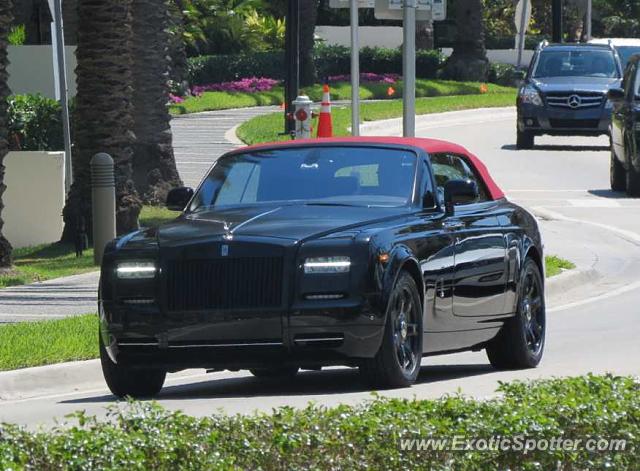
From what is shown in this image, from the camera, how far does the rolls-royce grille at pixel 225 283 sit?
991 cm

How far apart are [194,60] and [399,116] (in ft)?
39.9

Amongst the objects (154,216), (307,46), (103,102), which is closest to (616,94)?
(154,216)

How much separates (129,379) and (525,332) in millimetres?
2785

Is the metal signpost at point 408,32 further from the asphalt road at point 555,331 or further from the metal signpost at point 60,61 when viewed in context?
the metal signpost at point 60,61

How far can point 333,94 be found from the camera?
5188cm

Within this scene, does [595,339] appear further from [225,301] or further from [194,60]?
[194,60]

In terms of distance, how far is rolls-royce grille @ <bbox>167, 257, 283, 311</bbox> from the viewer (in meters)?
9.91

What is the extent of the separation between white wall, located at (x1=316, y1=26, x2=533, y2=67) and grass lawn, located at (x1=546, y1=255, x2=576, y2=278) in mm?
53071

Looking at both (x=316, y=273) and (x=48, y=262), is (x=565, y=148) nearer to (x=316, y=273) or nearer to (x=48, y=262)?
(x=48, y=262)

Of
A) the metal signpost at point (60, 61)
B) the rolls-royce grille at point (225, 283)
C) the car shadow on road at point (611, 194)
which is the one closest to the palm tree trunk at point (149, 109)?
the metal signpost at point (60, 61)

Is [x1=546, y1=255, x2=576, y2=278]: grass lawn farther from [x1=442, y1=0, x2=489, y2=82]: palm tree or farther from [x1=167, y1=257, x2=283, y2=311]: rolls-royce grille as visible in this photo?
[x1=442, y1=0, x2=489, y2=82]: palm tree

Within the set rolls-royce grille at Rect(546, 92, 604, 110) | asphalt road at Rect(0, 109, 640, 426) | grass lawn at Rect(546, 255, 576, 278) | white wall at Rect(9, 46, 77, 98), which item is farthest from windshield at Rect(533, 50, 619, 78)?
grass lawn at Rect(546, 255, 576, 278)

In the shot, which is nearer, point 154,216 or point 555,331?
point 555,331

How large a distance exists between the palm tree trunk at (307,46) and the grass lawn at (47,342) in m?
38.6
